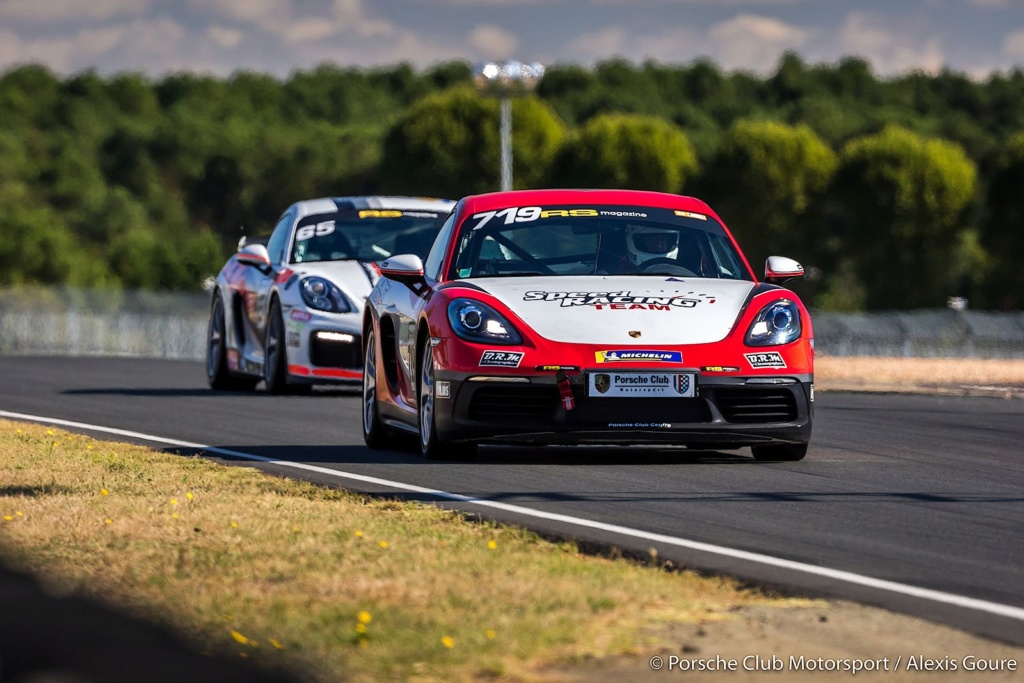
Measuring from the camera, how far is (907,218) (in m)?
95.9

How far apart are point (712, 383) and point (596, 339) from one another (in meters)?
0.62

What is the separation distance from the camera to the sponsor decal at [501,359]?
31.7 feet

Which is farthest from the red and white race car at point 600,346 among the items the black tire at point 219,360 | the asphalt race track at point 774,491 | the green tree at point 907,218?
the green tree at point 907,218

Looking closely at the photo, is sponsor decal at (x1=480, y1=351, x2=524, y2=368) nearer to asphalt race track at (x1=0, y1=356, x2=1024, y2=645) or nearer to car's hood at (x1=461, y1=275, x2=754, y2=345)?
car's hood at (x1=461, y1=275, x2=754, y2=345)

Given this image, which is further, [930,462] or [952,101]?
[952,101]

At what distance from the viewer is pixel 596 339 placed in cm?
957

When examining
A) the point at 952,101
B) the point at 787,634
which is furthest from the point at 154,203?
the point at 787,634

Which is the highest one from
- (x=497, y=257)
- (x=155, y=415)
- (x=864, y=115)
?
(x=864, y=115)

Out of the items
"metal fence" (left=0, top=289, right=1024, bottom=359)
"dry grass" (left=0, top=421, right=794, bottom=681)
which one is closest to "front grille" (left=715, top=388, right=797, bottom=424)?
"dry grass" (left=0, top=421, right=794, bottom=681)

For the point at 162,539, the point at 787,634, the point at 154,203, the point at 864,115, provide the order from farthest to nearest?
the point at 864,115 → the point at 154,203 → the point at 162,539 → the point at 787,634

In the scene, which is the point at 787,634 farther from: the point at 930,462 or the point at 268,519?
the point at 930,462

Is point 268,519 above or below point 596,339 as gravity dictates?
below

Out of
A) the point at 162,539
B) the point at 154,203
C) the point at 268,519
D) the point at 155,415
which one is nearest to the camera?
the point at 162,539

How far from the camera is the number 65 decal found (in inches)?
673
